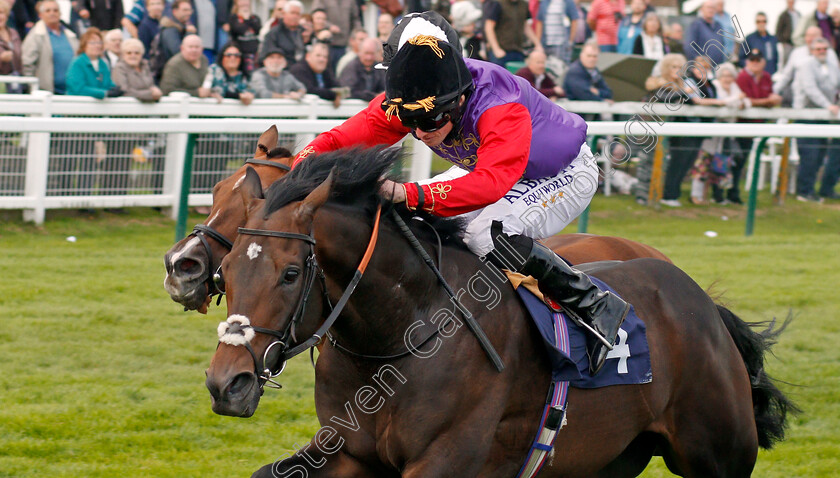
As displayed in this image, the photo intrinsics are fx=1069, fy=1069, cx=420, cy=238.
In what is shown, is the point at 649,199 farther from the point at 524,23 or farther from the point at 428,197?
the point at 428,197

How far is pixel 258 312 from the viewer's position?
106 inches

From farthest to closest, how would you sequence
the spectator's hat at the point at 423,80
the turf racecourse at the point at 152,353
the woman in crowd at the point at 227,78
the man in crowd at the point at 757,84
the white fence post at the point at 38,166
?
the man in crowd at the point at 757,84
the woman in crowd at the point at 227,78
the white fence post at the point at 38,166
the turf racecourse at the point at 152,353
the spectator's hat at the point at 423,80

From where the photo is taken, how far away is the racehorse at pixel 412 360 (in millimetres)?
2750

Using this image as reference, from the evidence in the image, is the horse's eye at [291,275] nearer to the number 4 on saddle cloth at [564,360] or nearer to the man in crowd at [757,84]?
the number 4 on saddle cloth at [564,360]

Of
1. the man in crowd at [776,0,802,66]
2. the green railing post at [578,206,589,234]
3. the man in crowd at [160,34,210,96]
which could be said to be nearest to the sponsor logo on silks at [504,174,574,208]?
the green railing post at [578,206,589,234]

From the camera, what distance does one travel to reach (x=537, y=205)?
3697mm

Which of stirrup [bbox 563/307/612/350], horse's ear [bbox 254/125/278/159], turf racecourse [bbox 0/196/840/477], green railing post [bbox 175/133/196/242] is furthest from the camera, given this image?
green railing post [bbox 175/133/196/242]

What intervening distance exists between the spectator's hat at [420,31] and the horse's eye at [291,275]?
36.7 inches

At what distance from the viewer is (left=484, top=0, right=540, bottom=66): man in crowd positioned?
446 inches

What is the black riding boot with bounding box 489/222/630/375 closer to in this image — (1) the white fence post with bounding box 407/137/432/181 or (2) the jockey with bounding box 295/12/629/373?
(2) the jockey with bounding box 295/12/629/373

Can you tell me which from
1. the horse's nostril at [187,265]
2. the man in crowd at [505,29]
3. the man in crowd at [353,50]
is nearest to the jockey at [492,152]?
the horse's nostril at [187,265]

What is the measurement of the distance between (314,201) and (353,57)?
8061 mm

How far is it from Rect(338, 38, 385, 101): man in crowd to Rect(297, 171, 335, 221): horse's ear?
7.40 meters

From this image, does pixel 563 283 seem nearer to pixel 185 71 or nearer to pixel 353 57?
pixel 185 71
